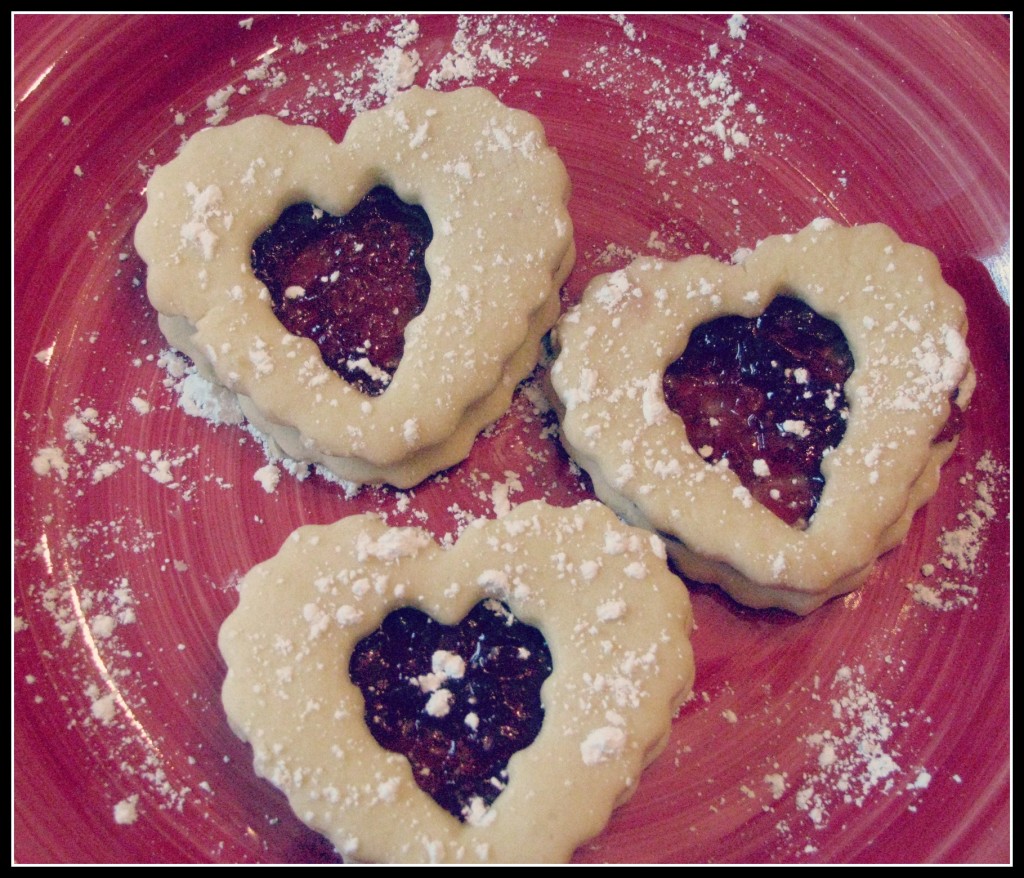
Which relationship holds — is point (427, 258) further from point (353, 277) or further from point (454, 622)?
point (454, 622)

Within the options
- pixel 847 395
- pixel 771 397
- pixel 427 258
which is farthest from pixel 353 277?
pixel 847 395

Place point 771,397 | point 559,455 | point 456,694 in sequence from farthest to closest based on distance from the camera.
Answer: point 559,455 < point 771,397 < point 456,694

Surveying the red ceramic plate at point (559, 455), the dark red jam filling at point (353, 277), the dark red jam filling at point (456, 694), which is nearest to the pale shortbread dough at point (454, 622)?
the dark red jam filling at point (456, 694)

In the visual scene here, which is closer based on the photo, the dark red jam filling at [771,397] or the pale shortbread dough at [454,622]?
the pale shortbread dough at [454,622]

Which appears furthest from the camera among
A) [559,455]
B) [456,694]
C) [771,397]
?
[559,455]

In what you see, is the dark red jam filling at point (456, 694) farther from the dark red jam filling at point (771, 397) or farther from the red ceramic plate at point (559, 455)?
the dark red jam filling at point (771, 397)

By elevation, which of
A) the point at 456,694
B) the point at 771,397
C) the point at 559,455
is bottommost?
the point at 456,694
